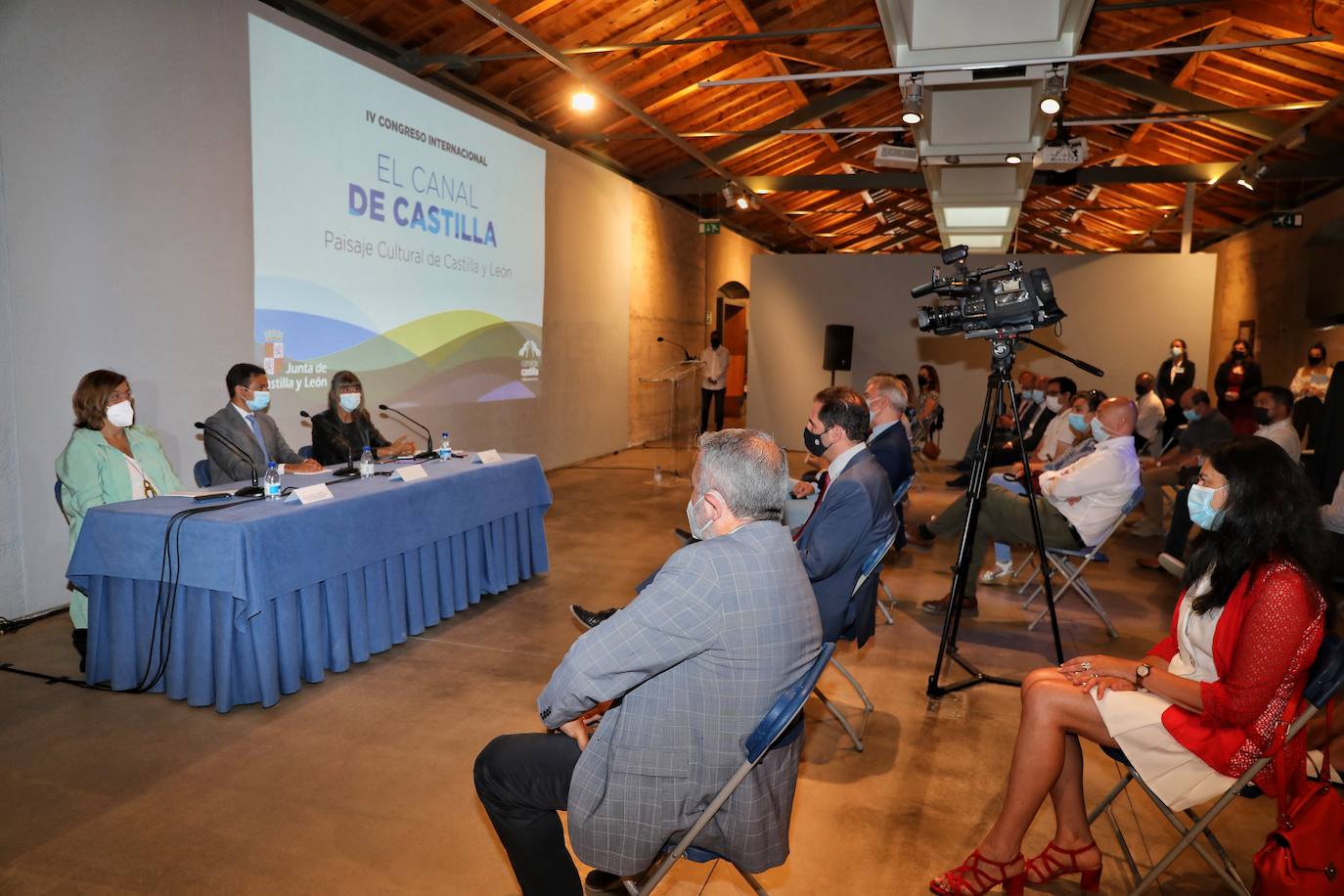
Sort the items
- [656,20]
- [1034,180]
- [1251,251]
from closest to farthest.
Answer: [656,20] < [1034,180] < [1251,251]

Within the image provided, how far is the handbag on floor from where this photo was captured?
1.80 meters

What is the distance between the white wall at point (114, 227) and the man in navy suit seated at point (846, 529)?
150 inches

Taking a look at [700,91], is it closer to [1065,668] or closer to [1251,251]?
[1065,668]

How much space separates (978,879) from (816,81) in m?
9.51

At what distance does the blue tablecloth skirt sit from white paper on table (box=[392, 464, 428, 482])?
1.26 feet

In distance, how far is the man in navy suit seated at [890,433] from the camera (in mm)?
4359

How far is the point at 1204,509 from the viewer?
7.13 feet

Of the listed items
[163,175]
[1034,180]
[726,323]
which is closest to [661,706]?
[163,175]

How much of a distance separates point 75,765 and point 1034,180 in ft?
39.5

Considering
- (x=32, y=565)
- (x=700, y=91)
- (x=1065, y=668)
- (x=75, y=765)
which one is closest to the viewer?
(x=1065, y=668)

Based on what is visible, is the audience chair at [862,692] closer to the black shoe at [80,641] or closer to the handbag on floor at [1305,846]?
the handbag on floor at [1305,846]

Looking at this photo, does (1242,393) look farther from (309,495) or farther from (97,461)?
(97,461)

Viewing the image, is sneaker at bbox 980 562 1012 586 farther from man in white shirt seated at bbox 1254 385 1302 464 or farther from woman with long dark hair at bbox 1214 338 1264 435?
woman with long dark hair at bbox 1214 338 1264 435

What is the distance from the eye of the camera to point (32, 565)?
165 inches
